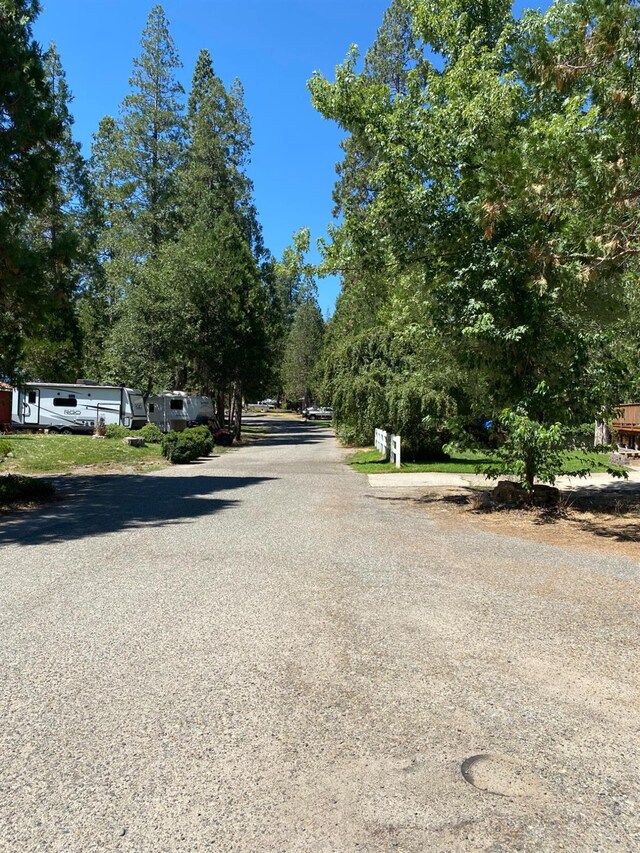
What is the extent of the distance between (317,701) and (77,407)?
29.9 metres

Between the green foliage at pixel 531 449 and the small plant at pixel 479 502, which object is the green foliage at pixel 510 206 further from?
the small plant at pixel 479 502

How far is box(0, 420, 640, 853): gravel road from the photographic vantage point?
102 inches

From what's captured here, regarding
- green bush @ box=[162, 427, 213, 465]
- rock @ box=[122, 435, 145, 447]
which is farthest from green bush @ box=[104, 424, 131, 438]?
green bush @ box=[162, 427, 213, 465]

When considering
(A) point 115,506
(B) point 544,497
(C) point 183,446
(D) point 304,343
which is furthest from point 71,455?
(D) point 304,343

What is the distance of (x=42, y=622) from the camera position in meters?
4.99

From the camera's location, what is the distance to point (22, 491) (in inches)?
480

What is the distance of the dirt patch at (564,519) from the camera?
28.0 feet

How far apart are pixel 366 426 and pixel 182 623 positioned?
19.8 metres

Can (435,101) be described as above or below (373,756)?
above

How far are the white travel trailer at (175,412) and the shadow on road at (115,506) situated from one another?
1721cm

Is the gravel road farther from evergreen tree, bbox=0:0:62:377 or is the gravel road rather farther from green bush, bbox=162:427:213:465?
green bush, bbox=162:427:213:465

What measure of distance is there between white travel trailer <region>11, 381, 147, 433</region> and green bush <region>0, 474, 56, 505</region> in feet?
60.3

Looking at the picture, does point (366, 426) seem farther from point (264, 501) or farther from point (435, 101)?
point (435, 101)

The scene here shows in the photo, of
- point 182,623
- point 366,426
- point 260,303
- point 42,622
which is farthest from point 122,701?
point 260,303
